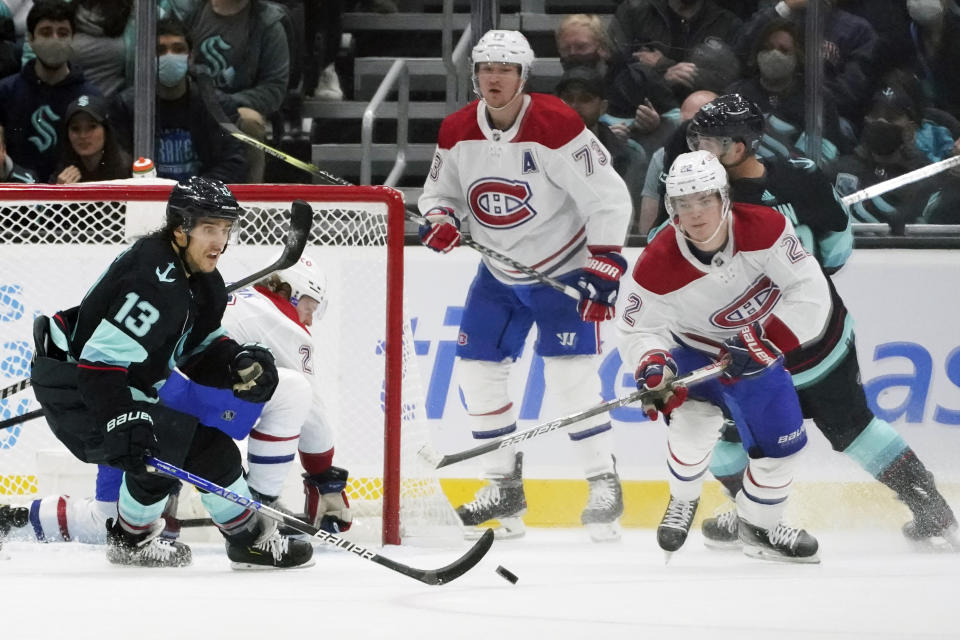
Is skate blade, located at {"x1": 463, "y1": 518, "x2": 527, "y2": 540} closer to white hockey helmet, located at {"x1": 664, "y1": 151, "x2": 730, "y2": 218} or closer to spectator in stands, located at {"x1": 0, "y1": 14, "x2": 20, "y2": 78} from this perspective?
white hockey helmet, located at {"x1": 664, "y1": 151, "x2": 730, "y2": 218}

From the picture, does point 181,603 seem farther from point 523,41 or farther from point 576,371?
point 523,41

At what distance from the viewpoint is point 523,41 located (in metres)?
4.05

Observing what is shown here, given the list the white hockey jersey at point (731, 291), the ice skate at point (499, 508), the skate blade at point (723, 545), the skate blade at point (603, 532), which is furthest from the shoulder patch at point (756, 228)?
the ice skate at point (499, 508)

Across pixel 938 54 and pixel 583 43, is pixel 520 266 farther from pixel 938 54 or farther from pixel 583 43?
pixel 938 54

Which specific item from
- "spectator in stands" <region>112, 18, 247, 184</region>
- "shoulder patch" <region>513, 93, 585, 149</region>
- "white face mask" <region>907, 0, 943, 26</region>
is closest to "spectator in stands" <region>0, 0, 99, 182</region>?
"spectator in stands" <region>112, 18, 247, 184</region>

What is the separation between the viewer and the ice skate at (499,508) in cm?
A: 413

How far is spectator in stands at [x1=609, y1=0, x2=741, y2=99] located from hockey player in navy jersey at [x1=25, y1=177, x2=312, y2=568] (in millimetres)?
1758

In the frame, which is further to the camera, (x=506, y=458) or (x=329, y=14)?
(x=329, y=14)

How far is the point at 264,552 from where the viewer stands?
10.8 feet

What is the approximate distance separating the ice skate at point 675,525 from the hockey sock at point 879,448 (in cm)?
54

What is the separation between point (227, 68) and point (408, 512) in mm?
1611

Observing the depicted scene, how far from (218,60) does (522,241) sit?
121 cm

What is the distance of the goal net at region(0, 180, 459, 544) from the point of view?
12.8ft

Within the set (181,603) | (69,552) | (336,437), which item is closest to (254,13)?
(336,437)
